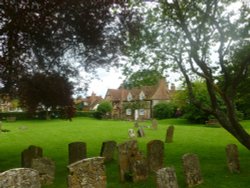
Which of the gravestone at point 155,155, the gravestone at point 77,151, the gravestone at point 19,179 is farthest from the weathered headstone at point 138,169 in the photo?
the gravestone at point 19,179

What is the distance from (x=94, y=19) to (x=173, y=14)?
4.85m

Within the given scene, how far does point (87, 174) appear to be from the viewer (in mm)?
8031

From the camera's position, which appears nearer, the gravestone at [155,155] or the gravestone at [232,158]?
the gravestone at [232,158]

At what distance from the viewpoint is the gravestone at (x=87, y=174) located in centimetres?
782

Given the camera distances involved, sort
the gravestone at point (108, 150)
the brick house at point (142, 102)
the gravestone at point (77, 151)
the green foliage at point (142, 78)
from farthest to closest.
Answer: the brick house at point (142, 102), the green foliage at point (142, 78), the gravestone at point (108, 150), the gravestone at point (77, 151)

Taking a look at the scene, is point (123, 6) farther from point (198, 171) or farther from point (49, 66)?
point (198, 171)

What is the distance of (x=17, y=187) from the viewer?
22.1 ft

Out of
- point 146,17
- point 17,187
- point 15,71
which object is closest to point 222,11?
point 146,17

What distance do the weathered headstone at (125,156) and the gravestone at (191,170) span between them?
1897 millimetres

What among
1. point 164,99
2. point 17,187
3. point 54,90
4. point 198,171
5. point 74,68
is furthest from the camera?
point 164,99

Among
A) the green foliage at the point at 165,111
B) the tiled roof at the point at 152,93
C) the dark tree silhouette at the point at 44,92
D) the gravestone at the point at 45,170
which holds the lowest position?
the gravestone at the point at 45,170

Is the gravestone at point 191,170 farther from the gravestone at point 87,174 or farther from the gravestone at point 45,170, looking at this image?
the gravestone at point 45,170

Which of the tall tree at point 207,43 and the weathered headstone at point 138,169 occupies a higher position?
the tall tree at point 207,43

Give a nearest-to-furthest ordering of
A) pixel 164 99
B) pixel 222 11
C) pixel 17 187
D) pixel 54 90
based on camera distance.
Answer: pixel 17 187 < pixel 54 90 < pixel 222 11 < pixel 164 99
